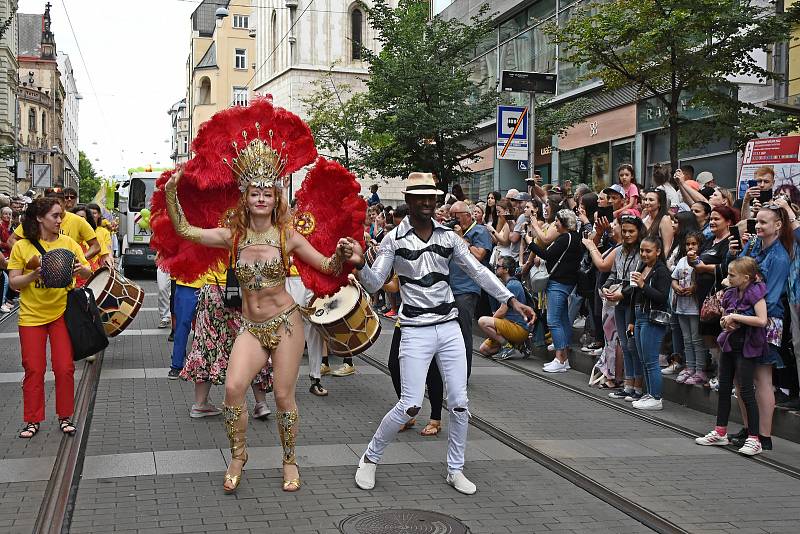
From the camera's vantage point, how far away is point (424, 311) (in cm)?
641

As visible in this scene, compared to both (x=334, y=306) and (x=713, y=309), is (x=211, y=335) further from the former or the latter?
(x=713, y=309)

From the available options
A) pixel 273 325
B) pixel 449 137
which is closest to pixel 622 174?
pixel 273 325

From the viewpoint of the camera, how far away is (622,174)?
42.8 ft

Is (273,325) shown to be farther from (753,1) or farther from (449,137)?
(449,137)

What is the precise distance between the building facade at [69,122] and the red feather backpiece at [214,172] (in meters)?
118

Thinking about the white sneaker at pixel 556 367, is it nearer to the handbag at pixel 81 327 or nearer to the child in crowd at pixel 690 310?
the child in crowd at pixel 690 310

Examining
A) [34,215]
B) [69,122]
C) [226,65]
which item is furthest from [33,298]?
[69,122]

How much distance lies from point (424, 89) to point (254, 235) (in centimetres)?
1565

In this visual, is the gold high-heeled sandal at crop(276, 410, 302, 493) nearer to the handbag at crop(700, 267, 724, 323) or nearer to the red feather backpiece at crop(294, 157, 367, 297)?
the red feather backpiece at crop(294, 157, 367, 297)

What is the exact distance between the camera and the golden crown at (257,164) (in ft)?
20.8

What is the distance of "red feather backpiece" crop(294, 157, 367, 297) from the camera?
6523mm

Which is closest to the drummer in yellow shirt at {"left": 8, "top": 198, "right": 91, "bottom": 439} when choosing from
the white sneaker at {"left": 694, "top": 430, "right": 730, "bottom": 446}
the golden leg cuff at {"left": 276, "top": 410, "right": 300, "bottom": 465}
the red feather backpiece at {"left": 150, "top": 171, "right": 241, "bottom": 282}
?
the red feather backpiece at {"left": 150, "top": 171, "right": 241, "bottom": 282}

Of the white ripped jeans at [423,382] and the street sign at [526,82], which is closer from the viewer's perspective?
the white ripped jeans at [423,382]

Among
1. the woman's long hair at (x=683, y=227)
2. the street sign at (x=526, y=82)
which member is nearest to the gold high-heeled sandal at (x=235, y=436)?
the woman's long hair at (x=683, y=227)
